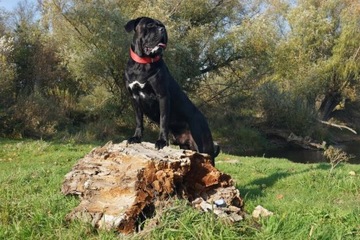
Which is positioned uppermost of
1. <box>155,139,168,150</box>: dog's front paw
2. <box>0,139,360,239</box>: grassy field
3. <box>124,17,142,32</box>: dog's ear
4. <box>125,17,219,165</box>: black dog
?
<box>124,17,142,32</box>: dog's ear

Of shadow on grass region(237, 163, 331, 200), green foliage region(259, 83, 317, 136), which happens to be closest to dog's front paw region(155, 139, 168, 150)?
shadow on grass region(237, 163, 331, 200)

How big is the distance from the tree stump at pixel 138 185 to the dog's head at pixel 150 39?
1195 millimetres

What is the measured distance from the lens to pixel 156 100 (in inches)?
222

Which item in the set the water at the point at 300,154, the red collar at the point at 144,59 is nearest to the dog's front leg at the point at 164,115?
the red collar at the point at 144,59

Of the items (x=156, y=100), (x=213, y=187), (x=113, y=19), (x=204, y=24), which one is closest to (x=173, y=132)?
(x=156, y=100)

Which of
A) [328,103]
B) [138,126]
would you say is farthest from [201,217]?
[328,103]

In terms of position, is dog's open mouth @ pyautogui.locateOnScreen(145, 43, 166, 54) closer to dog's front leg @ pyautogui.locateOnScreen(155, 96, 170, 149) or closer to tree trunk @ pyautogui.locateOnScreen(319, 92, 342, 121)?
dog's front leg @ pyautogui.locateOnScreen(155, 96, 170, 149)

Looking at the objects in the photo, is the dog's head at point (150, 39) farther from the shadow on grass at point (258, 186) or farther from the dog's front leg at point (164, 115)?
the shadow on grass at point (258, 186)

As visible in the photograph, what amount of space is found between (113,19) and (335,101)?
62.1 feet

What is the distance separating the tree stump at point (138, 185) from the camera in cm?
413

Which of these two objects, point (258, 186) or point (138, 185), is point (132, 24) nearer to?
point (138, 185)

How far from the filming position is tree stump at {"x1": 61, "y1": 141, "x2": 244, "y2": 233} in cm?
413

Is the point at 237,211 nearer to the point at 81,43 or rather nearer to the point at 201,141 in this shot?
the point at 201,141

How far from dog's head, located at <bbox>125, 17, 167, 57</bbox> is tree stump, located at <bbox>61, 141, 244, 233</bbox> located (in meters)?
1.20
